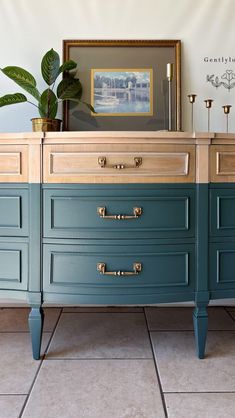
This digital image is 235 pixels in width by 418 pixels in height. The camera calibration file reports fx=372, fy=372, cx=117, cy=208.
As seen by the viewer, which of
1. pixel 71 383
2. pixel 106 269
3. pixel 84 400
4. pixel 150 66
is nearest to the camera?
pixel 84 400

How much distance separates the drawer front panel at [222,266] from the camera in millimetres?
1542

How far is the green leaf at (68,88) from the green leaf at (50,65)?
0.08 metres

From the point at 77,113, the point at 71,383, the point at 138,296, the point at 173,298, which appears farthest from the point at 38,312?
the point at 77,113

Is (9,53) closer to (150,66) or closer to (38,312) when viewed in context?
(150,66)

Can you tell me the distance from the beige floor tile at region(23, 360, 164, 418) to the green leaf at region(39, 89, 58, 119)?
1.19 metres

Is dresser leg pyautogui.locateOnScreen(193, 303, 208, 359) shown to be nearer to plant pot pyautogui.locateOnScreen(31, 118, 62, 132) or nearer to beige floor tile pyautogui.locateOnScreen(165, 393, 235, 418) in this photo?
beige floor tile pyautogui.locateOnScreen(165, 393, 235, 418)

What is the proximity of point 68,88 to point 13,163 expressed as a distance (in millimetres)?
661

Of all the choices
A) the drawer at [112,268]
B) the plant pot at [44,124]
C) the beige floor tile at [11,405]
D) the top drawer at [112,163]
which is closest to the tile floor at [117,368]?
the beige floor tile at [11,405]

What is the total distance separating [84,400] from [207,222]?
0.81 meters

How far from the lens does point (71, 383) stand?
137 cm

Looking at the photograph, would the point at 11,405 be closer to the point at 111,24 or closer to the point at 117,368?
the point at 117,368

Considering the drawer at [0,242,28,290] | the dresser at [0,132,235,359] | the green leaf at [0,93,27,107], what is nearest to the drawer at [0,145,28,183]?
the dresser at [0,132,235,359]

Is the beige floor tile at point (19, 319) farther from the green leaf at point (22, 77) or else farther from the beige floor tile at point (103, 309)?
the green leaf at point (22, 77)

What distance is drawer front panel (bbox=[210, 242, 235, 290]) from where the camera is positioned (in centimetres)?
154
